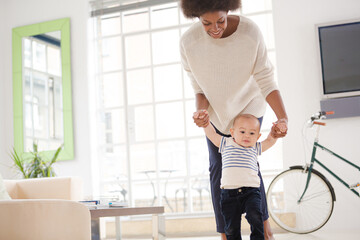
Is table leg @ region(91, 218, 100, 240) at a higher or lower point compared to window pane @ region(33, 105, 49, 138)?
lower

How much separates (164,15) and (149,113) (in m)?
1.01

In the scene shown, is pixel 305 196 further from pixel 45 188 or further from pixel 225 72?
pixel 225 72

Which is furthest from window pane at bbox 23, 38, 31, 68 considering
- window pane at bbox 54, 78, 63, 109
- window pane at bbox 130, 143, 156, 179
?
window pane at bbox 130, 143, 156, 179

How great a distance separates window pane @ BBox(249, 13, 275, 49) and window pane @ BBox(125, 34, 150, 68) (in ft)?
3.72

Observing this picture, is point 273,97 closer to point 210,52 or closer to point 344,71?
point 210,52

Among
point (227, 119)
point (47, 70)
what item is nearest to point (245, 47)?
point (227, 119)

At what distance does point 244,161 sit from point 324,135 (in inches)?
95.6

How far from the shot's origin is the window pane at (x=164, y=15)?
487cm

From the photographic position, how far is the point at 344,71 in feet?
13.4

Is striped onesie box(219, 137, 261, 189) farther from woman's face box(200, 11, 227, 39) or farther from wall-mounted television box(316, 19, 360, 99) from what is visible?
wall-mounted television box(316, 19, 360, 99)

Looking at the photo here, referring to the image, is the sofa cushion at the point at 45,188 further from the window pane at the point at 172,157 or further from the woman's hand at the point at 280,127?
the woman's hand at the point at 280,127

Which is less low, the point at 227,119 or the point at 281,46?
the point at 281,46

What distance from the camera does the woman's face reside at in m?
1.69

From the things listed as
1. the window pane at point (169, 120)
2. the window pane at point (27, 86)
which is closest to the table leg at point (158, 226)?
the window pane at point (169, 120)
